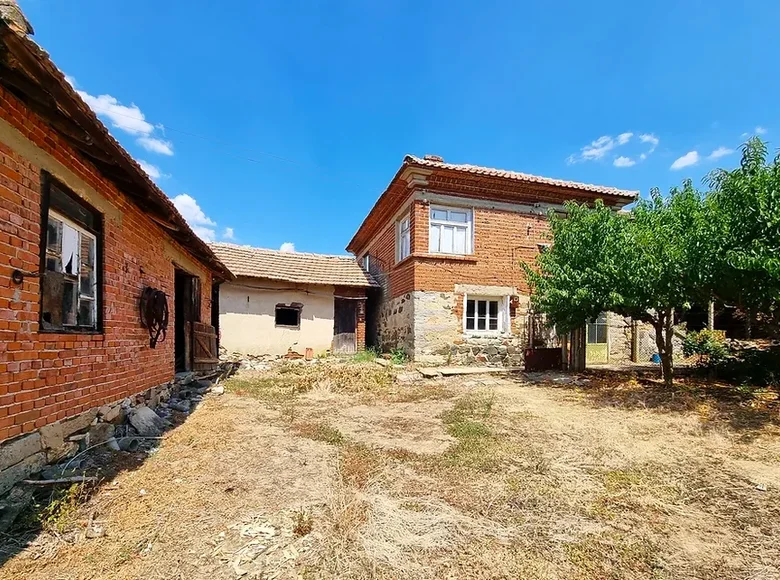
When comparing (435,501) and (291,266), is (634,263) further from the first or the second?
(291,266)

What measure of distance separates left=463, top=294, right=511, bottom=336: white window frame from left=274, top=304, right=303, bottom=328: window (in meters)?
6.40

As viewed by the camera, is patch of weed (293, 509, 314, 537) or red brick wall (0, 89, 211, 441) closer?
patch of weed (293, 509, 314, 537)

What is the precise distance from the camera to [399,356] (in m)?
12.5

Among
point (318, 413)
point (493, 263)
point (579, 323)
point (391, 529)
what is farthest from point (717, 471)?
point (493, 263)

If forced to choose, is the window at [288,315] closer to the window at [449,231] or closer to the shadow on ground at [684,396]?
the window at [449,231]

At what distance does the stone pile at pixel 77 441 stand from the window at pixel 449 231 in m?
8.05

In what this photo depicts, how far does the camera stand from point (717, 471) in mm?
4246

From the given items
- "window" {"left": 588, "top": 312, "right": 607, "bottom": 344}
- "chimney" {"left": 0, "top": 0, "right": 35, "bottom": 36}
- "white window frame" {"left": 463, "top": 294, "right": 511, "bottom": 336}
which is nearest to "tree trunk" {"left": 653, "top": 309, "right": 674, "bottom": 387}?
"white window frame" {"left": 463, "top": 294, "right": 511, "bottom": 336}

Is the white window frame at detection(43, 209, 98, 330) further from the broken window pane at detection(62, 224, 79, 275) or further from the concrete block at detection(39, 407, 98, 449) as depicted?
the concrete block at detection(39, 407, 98, 449)

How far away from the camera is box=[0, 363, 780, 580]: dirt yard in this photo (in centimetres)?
258

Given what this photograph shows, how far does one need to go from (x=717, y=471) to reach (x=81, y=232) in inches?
285

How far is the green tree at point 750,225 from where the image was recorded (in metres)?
5.64

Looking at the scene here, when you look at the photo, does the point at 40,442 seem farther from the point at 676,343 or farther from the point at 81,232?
the point at 676,343

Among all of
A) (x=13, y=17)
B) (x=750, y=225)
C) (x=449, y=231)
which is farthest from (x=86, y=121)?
(x=449, y=231)
